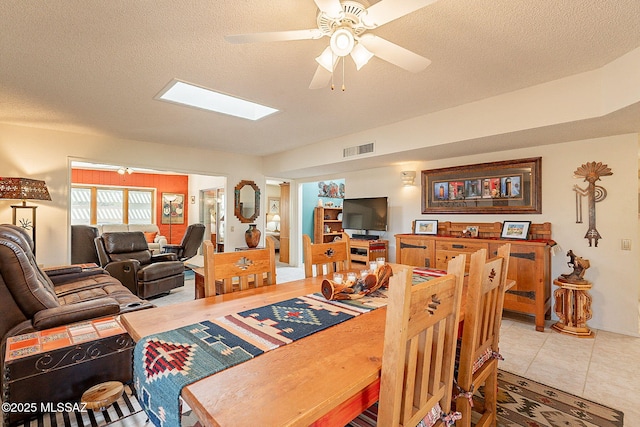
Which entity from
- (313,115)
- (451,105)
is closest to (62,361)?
(313,115)

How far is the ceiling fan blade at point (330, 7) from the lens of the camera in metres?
1.42

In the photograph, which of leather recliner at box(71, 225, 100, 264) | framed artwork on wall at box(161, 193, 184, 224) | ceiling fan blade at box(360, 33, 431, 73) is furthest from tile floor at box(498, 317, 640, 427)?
framed artwork on wall at box(161, 193, 184, 224)

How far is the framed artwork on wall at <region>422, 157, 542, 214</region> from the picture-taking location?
3.65 m

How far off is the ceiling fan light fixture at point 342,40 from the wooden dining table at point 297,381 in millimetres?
1426

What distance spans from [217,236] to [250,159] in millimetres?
2855

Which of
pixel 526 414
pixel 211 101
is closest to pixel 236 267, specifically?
pixel 526 414

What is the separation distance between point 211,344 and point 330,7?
1587mm

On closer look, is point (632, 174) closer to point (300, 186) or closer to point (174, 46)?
point (174, 46)

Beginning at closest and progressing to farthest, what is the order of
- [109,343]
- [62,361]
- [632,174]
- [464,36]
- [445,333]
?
1. [445,333]
2. [62,361]
3. [109,343]
4. [464,36]
5. [632,174]

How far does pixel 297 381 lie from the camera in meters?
0.86

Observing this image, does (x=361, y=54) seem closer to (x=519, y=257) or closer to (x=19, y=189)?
(x=519, y=257)

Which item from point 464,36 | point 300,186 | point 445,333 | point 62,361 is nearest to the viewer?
point 445,333

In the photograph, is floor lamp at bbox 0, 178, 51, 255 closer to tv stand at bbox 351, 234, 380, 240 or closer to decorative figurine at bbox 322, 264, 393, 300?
decorative figurine at bbox 322, 264, 393, 300

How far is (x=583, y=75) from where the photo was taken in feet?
8.45
